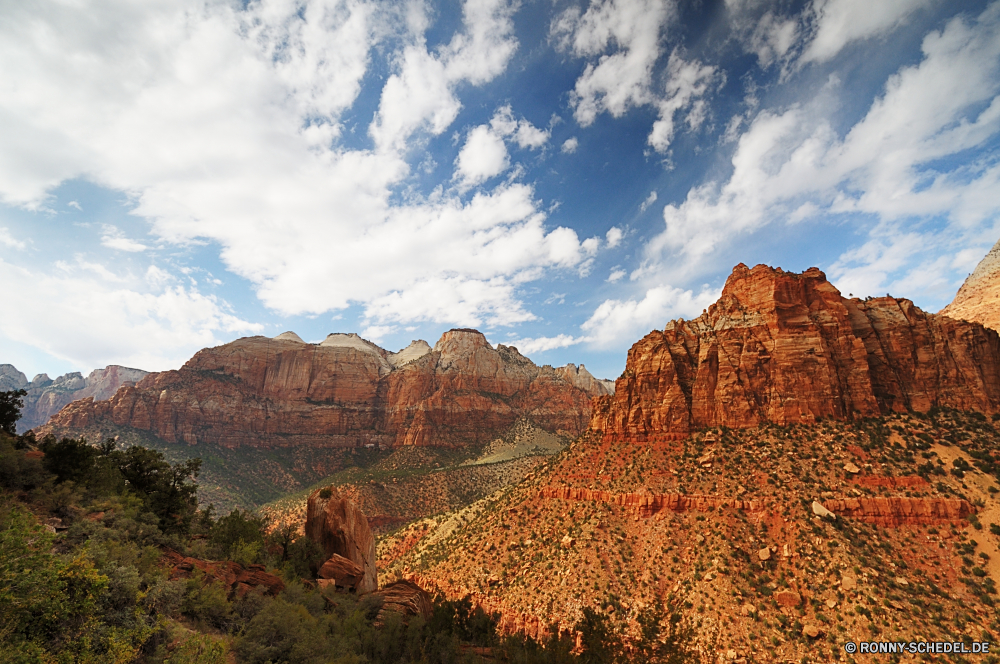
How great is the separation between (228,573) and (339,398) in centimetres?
13923

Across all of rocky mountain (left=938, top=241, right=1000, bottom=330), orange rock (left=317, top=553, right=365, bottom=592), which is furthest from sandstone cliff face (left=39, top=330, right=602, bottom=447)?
orange rock (left=317, top=553, right=365, bottom=592)

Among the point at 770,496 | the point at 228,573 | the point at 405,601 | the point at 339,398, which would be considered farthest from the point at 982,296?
the point at 339,398

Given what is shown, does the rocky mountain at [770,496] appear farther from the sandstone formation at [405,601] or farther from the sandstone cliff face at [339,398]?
the sandstone cliff face at [339,398]

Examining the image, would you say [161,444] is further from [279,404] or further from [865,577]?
[865,577]

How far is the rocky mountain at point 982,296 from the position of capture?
69.8m

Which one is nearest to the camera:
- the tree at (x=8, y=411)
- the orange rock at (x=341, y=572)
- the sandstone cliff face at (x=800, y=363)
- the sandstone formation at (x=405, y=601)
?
the sandstone formation at (x=405, y=601)

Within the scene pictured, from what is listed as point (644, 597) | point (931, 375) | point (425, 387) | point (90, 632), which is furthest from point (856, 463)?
point (425, 387)

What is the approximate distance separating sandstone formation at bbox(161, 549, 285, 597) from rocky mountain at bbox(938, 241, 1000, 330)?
3932 inches

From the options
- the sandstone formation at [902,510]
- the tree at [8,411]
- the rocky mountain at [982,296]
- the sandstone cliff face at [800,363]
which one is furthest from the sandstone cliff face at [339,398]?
the sandstone formation at [902,510]

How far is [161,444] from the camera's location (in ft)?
364

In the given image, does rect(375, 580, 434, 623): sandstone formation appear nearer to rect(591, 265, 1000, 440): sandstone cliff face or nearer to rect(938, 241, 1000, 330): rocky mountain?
rect(591, 265, 1000, 440): sandstone cliff face

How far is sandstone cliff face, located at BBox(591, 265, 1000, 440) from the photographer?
42625mm

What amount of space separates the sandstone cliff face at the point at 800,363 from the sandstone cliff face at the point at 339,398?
90.2 m

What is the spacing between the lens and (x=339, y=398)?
150m
